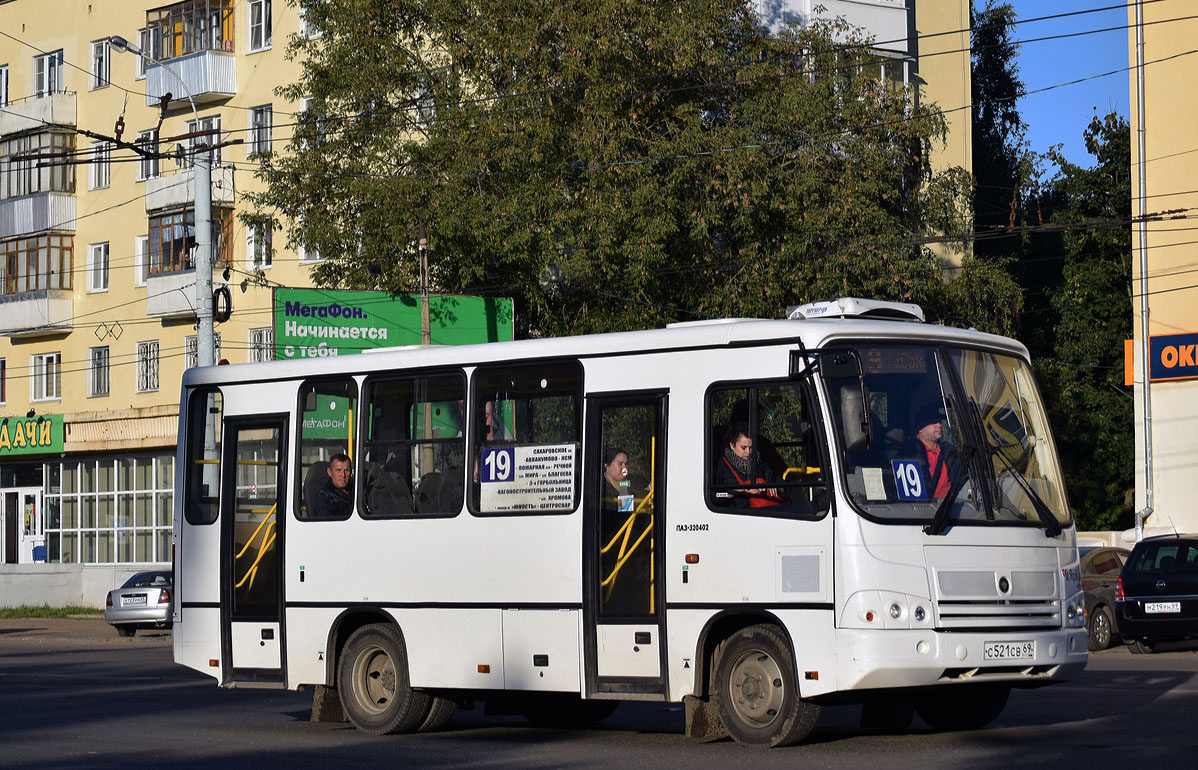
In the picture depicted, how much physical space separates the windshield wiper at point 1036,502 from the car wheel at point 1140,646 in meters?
12.8

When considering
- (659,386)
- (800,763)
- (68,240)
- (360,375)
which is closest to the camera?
(800,763)

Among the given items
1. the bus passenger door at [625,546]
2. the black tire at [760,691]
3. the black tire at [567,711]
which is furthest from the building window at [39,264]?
the black tire at [760,691]

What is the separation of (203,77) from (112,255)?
273 inches

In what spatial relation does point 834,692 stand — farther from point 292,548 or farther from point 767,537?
point 292,548

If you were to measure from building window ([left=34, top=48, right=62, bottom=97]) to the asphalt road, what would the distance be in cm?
3997

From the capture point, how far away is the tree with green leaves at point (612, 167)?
32500 millimetres

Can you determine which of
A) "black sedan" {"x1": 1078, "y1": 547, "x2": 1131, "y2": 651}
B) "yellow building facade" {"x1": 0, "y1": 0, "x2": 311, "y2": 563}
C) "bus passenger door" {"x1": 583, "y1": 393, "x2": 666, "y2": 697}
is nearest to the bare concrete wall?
"yellow building facade" {"x1": 0, "y1": 0, "x2": 311, "y2": 563}

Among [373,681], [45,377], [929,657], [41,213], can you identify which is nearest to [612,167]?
[373,681]

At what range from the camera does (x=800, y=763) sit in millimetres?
11227

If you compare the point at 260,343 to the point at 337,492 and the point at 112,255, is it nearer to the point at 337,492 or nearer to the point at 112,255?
the point at 112,255

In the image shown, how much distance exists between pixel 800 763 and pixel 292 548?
5.39m

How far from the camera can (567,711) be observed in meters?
14.9

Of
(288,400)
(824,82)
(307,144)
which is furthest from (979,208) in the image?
(288,400)

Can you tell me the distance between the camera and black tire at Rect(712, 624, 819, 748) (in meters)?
11.9
